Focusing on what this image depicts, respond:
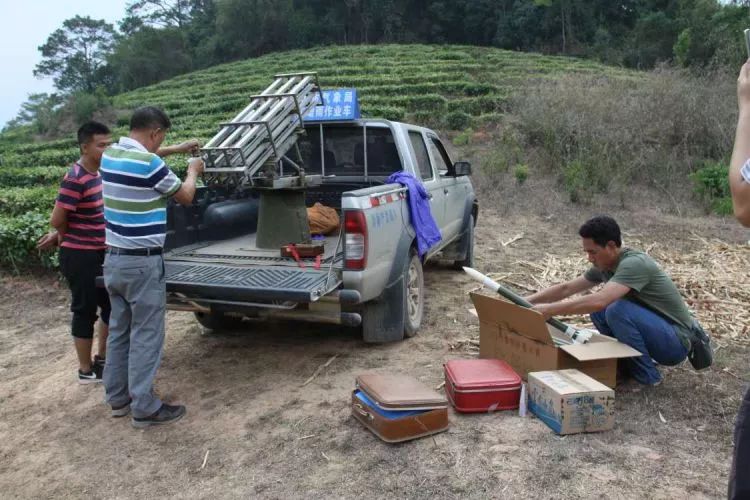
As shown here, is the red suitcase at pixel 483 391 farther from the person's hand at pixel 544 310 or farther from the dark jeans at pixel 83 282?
the dark jeans at pixel 83 282

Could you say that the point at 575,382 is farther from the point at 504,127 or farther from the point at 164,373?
the point at 504,127

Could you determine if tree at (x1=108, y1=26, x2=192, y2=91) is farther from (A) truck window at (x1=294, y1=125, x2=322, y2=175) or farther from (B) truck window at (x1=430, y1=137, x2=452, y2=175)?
(A) truck window at (x1=294, y1=125, x2=322, y2=175)

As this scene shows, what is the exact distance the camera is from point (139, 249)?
3662 millimetres

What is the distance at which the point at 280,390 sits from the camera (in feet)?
14.0

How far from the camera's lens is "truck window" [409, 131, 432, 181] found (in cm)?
607

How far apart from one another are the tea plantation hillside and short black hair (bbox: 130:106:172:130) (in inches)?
220

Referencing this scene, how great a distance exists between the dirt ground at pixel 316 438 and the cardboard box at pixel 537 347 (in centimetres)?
35

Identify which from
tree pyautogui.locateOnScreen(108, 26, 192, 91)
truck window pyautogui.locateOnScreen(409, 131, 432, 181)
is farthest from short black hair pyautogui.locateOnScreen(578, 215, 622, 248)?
tree pyautogui.locateOnScreen(108, 26, 192, 91)

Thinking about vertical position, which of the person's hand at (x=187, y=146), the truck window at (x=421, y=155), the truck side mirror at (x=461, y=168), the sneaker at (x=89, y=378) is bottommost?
the sneaker at (x=89, y=378)

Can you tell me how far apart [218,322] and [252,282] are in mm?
1651

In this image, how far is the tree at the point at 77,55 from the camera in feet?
205

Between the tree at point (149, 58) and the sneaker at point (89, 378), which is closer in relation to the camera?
the sneaker at point (89, 378)

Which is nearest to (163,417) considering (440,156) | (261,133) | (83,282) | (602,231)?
(83,282)

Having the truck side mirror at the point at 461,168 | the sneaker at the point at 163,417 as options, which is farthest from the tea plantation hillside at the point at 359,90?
the truck side mirror at the point at 461,168
